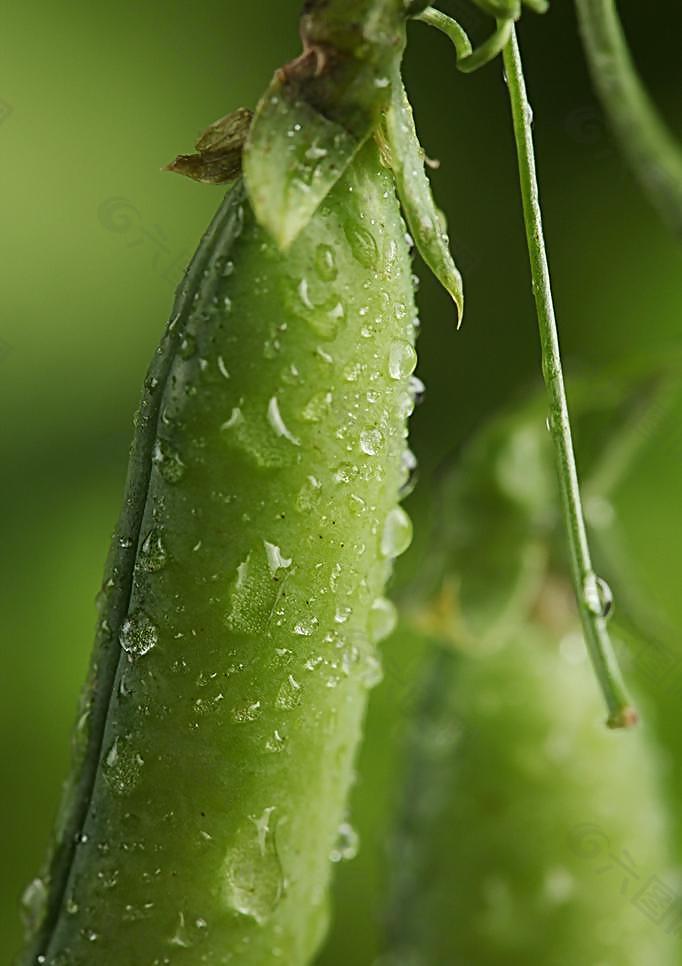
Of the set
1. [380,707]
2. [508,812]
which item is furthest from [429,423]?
[508,812]

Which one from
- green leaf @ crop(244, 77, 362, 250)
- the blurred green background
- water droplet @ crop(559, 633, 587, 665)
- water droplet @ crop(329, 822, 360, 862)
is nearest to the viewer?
green leaf @ crop(244, 77, 362, 250)

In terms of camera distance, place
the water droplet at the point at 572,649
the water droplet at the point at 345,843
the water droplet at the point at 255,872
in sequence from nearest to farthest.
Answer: the water droplet at the point at 255,872, the water droplet at the point at 345,843, the water droplet at the point at 572,649

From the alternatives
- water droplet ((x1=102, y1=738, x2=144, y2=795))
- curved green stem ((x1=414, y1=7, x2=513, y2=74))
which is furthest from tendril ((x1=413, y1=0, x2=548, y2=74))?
water droplet ((x1=102, y1=738, x2=144, y2=795))

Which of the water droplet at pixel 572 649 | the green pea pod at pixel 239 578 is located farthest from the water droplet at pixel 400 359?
the water droplet at pixel 572 649

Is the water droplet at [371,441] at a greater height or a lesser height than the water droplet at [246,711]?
greater

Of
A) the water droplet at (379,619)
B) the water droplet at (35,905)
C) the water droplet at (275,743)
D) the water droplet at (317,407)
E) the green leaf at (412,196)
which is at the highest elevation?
the green leaf at (412,196)

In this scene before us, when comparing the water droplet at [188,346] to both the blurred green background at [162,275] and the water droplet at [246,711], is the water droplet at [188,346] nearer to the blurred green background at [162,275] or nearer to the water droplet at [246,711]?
the water droplet at [246,711]

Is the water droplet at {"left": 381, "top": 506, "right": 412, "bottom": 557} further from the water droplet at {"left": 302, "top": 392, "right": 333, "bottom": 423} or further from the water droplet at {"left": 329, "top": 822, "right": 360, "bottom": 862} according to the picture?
the water droplet at {"left": 329, "top": 822, "right": 360, "bottom": 862}
